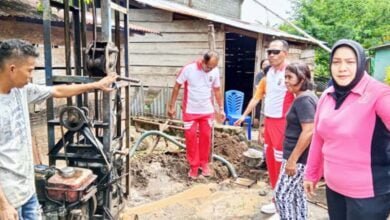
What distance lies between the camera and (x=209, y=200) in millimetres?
4766

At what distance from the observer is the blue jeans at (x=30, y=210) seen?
2364mm

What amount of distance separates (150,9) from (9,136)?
24.0 feet

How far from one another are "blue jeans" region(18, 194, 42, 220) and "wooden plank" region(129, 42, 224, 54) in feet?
22.4

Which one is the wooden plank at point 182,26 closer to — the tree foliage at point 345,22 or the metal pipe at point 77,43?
the metal pipe at point 77,43

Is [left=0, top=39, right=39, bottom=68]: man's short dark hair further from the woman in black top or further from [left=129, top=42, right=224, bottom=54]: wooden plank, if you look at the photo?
[left=129, top=42, right=224, bottom=54]: wooden plank

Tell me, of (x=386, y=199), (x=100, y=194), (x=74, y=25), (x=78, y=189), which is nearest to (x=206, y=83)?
(x=74, y=25)

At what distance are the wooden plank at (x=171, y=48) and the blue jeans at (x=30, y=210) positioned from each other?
6823 millimetres

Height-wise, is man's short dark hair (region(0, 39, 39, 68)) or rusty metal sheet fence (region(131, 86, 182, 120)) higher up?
man's short dark hair (region(0, 39, 39, 68))

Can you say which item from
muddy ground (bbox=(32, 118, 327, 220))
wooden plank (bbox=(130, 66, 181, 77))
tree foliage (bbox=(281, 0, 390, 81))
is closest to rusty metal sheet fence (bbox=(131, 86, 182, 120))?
wooden plank (bbox=(130, 66, 181, 77))

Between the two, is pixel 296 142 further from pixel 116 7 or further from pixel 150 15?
pixel 150 15

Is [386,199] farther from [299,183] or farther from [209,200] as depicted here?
[209,200]

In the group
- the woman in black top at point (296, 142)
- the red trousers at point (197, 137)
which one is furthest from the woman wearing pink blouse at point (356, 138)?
the red trousers at point (197, 137)

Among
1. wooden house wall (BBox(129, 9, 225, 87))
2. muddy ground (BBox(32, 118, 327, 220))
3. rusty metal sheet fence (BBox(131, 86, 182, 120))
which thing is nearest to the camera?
muddy ground (BBox(32, 118, 327, 220))

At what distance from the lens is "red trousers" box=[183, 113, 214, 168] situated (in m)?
5.46
